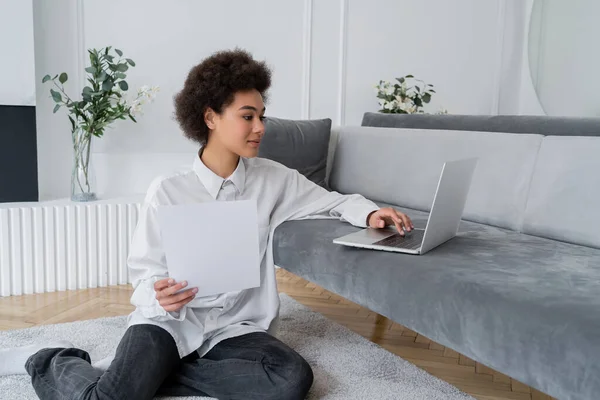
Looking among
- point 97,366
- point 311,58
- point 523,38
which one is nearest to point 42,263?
point 97,366

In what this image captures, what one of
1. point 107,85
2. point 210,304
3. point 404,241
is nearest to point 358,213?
point 404,241

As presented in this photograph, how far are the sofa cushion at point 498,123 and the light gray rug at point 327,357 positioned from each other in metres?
0.97

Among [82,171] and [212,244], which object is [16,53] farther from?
[212,244]

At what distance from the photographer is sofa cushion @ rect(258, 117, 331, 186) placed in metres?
2.69

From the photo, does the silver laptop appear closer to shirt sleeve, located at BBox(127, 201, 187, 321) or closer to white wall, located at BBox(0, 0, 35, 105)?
shirt sleeve, located at BBox(127, 201, 187, 321)

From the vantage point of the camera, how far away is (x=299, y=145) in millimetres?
2752

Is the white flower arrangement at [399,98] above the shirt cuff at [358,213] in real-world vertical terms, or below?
above

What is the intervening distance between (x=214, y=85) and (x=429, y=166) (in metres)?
1.06

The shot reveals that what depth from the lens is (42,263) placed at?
2.79m

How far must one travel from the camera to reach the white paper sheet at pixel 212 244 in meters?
1.47

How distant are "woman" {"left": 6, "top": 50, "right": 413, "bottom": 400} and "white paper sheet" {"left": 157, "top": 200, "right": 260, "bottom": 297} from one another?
0.05 m

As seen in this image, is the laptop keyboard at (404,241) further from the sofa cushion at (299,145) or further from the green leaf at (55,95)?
the green leaf at (55,95)

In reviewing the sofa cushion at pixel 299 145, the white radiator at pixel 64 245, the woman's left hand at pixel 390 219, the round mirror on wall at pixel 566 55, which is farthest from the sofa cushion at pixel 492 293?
the round mirror on wall at pixel 566 55

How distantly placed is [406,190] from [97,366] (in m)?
1.38
